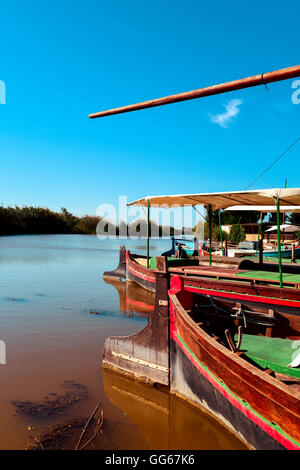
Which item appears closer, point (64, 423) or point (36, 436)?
point (36, 436)

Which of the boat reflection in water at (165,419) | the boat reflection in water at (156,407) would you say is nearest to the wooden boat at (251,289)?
the boat reflection in water at (156,407)

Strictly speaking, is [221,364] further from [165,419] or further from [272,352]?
[165,419]

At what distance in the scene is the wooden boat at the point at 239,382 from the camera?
3.36 meters

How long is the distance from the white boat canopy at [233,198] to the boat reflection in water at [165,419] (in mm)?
6097

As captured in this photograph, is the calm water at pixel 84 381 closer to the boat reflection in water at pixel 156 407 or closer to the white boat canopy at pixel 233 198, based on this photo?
the boat reflection in water at pixel 156 407

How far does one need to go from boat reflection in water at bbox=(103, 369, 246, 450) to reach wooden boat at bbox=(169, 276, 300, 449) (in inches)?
11.1

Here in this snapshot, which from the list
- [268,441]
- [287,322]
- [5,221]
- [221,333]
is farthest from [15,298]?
[5,221]

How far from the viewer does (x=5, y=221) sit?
85062mm

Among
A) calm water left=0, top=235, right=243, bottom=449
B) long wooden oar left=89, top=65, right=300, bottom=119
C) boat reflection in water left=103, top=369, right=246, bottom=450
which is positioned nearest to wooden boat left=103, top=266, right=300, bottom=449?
boat reflection in water left=103, top=369, right=246, bottom=450

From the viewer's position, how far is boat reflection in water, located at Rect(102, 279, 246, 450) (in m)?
5.02

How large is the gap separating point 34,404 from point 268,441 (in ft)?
14.0

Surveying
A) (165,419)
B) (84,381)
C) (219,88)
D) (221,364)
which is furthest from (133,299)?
(219,88)

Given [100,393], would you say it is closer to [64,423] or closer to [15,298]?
[64,423]

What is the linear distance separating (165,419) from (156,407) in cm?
33
